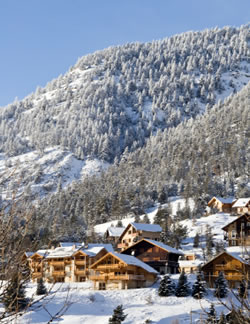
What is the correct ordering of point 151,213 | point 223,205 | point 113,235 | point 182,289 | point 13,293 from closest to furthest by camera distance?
point 13,293
point 182,289
point 113,235
point 223,205
point 151,213

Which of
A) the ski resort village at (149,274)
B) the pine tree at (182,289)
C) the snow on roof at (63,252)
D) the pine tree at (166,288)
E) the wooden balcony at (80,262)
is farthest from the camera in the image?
the snow on roof at (63,252)

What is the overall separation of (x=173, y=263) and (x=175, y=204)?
48246 mm

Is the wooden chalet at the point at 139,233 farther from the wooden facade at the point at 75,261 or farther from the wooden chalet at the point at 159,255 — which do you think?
the wooden facade at the point at 75,261

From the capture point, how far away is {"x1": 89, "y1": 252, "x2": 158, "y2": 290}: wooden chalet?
53781 millimetres

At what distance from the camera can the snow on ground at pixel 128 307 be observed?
3838 cm

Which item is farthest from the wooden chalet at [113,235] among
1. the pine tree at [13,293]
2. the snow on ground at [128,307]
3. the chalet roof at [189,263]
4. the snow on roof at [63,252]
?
the pine tree at [13,293]

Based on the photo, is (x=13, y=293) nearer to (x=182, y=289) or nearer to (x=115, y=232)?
(x=182, y=289)

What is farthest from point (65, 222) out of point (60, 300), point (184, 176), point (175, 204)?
point (60, 300)

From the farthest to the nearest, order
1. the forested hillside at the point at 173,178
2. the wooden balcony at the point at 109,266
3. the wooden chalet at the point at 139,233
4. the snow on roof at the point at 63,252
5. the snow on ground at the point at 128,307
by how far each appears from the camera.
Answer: the forested hillside at the point at 173,178 < the wooden chalet at the point at 139,233 < the snow on roof at the point at 63,252 < the wooden balcony at the point at 109,266 < the snow on ground at the point at 128,307

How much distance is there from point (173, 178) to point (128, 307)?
90300 millimetres

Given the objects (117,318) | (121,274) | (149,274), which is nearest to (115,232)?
(149,274)

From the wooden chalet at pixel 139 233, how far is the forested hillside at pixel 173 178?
52.5ft

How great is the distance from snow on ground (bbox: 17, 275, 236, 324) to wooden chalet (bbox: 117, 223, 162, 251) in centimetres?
2388

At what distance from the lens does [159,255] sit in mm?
61469
